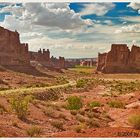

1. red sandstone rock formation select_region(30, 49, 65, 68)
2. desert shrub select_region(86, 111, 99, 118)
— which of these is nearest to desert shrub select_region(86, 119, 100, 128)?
desert shrub select_region(86, 111, 99, 118)

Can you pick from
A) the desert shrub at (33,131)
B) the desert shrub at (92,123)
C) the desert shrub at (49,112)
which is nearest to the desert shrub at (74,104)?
the desert shrub at (49,112)

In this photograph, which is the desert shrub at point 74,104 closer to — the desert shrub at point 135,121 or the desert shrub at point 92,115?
the desert shrub at point 92,115

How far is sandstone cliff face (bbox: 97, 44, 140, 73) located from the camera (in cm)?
5394

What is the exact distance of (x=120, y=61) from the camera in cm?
6125

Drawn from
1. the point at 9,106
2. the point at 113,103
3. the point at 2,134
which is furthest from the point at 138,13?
the point at 2,134

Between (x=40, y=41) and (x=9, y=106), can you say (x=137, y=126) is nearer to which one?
(x=9, y=106)

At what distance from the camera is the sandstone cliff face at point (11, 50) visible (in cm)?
5963

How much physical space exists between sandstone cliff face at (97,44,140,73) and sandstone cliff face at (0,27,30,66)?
13.2 metres

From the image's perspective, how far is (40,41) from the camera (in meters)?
22.3

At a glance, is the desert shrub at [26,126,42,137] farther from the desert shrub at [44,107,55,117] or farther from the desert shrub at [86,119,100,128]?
the desert shrub at [44,107,55,117]

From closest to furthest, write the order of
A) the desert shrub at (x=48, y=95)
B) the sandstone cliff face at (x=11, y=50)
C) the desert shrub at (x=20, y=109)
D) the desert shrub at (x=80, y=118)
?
1. the desert shrub at (x=20, y=109)
2. the desert shrub at (x=80, y=118)
3. the desert shrub at (x=48, y=95)
4. the sandstone cliff face at (x=11, y=50)

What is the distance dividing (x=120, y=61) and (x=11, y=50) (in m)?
17.9

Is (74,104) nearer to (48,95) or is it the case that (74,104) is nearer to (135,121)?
(135,121)

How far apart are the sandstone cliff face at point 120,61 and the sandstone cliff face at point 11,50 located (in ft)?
43.4
